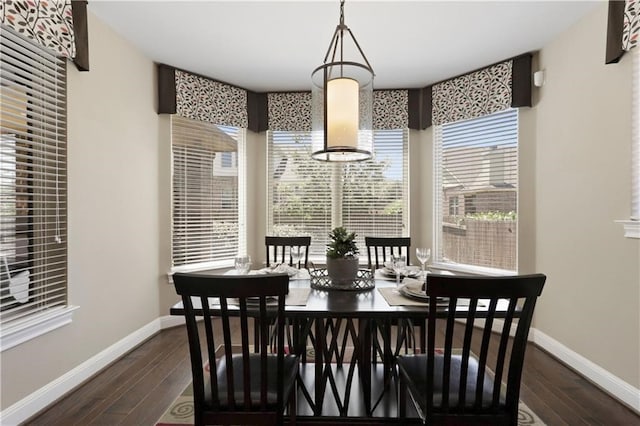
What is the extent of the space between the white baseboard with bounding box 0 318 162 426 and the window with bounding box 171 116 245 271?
2.79ft

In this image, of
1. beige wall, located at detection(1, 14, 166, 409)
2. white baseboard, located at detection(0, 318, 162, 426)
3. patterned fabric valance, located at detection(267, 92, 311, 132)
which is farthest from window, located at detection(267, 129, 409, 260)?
white baseboard, located at detection(0, 318, 162, 426)

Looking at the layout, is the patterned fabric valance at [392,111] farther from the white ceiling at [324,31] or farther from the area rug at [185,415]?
the area rug at [185,415]

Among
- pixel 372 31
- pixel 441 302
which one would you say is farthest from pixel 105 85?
pixel 441 302

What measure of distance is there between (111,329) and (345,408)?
2028mm

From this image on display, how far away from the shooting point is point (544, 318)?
3.01 metres

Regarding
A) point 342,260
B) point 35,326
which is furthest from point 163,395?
point 342,260

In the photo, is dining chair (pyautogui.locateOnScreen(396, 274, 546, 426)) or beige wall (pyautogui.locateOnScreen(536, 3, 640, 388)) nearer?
dining chair (pyautogui.locateOnScreen(396, 274, 546, 426))

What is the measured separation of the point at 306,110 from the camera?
407 centimetres

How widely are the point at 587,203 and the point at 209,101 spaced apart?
11.9 ft

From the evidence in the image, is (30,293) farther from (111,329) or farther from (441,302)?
(441,302)

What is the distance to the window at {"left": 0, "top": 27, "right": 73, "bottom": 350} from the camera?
1959 mm

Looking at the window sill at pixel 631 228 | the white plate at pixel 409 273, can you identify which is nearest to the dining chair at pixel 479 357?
the white plate at pixel 409 273

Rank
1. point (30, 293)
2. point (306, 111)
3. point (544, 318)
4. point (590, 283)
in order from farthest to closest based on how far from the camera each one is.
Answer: point (306, 111) < point (544, 318) < point (590, 283) < point (30, 293)

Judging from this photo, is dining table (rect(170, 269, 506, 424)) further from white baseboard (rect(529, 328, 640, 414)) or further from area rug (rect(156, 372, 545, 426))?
white baseboard (rect(529, 328, 640, 414))
